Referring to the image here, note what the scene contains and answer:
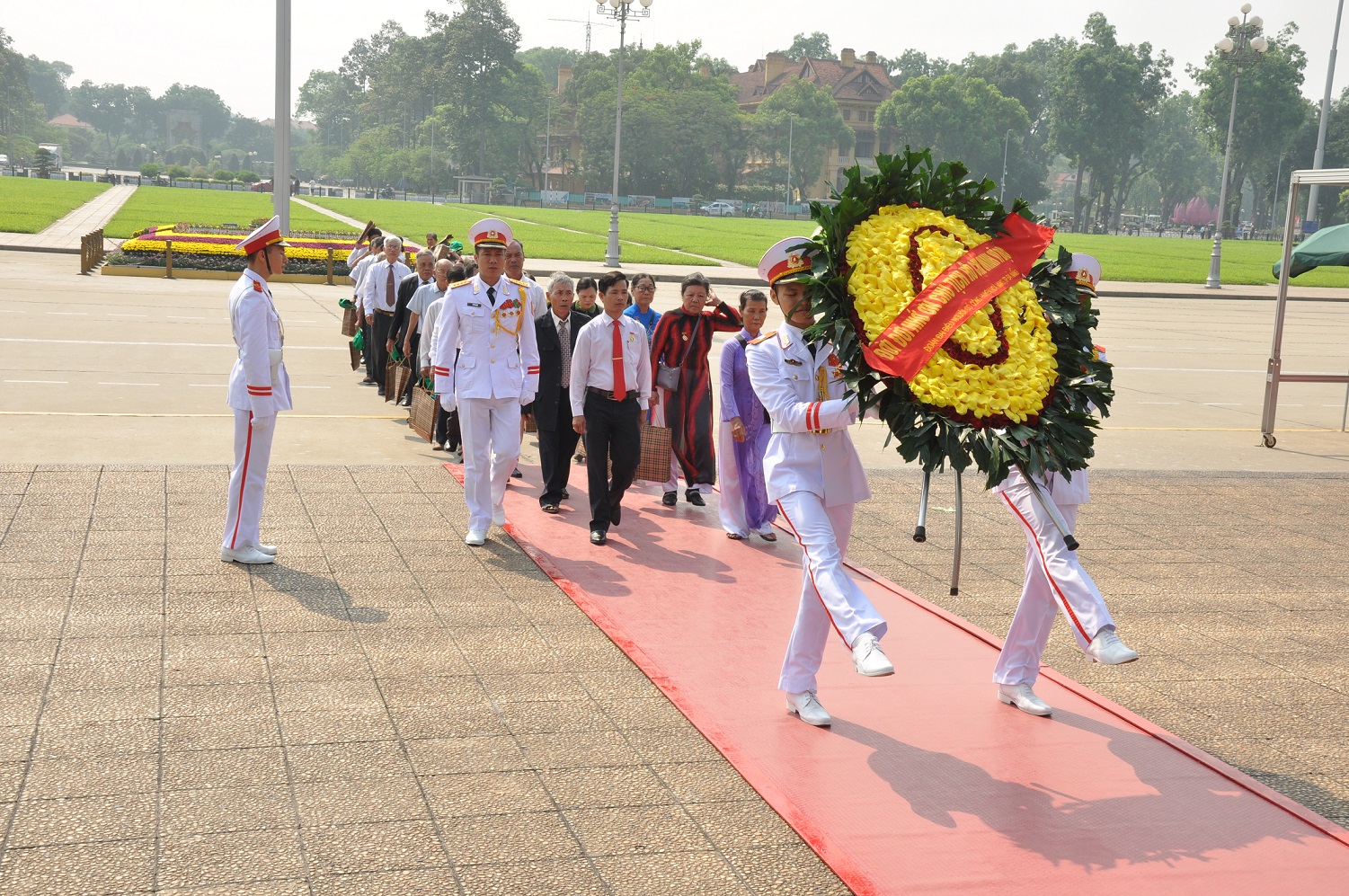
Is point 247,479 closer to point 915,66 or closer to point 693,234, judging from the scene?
point 693,234

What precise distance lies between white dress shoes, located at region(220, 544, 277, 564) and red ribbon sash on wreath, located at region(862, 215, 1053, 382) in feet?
13.6

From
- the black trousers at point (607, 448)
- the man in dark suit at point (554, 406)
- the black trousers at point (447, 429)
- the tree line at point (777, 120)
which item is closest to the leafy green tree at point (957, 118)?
the tree line at point (777, 120)

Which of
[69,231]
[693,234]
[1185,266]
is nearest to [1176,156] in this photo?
[1185,266]

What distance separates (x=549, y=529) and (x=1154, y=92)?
11904 cm

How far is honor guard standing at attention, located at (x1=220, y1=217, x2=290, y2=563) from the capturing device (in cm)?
720

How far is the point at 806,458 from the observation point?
211 inches

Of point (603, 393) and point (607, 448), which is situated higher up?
point (603, 393)

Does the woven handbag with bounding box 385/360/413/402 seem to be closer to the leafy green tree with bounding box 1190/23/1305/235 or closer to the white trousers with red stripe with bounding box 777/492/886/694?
the white trousers with red stripe with bounding box 777/492/886/694

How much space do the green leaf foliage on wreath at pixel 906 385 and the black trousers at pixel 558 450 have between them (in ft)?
14.4

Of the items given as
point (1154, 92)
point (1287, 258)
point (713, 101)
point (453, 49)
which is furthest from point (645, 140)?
point (1287, 258)

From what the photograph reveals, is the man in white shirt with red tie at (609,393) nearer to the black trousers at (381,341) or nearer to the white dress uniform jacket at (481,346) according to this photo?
the white dress uniform jacket at (481,346)

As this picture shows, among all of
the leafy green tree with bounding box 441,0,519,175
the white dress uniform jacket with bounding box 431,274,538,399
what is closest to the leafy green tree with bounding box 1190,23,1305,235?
the leafy green tree with bounding box 441,0,519,175

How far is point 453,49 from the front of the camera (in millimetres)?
117812

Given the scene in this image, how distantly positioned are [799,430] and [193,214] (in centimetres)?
5317
